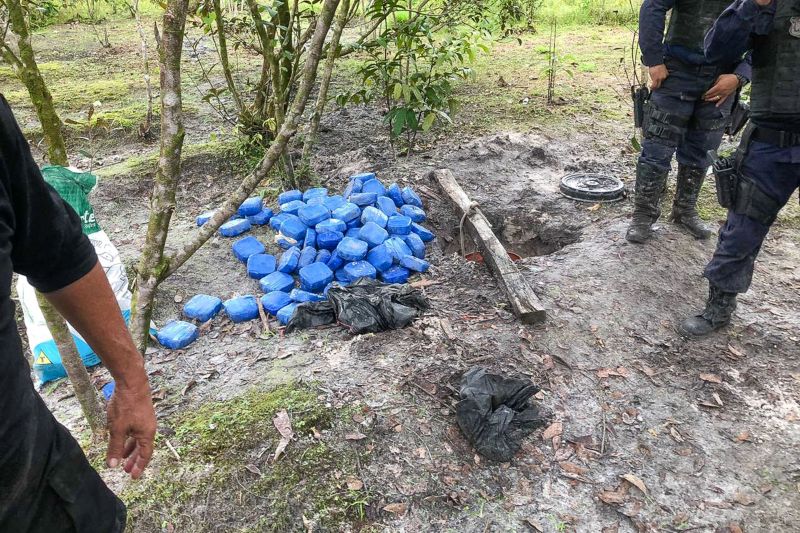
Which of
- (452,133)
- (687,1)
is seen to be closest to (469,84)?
(452,133)

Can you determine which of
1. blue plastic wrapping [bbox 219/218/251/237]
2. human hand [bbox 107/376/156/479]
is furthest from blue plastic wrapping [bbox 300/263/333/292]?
human hand [bbox 107/376/156/479]

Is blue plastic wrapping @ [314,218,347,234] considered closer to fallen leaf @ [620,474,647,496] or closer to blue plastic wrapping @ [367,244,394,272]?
blue plastic wrapping @ [367,244,394,272]

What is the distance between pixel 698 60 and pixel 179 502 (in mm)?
3560

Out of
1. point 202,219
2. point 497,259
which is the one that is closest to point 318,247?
point 202,219

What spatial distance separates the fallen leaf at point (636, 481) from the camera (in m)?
2.17

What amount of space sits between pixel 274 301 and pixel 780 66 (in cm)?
284

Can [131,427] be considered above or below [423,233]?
above

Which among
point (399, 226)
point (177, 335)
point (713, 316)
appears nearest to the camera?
point (713, 316)

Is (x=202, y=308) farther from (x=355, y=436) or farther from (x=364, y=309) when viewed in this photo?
(x=355, y=436)

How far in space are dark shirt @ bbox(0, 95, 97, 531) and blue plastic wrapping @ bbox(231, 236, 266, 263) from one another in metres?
2.57

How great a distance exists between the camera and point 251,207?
4137 mm

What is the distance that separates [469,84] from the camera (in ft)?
24.2

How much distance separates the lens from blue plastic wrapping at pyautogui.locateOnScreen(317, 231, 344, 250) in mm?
3707

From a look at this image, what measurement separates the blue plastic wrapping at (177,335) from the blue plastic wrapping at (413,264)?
1.34m
